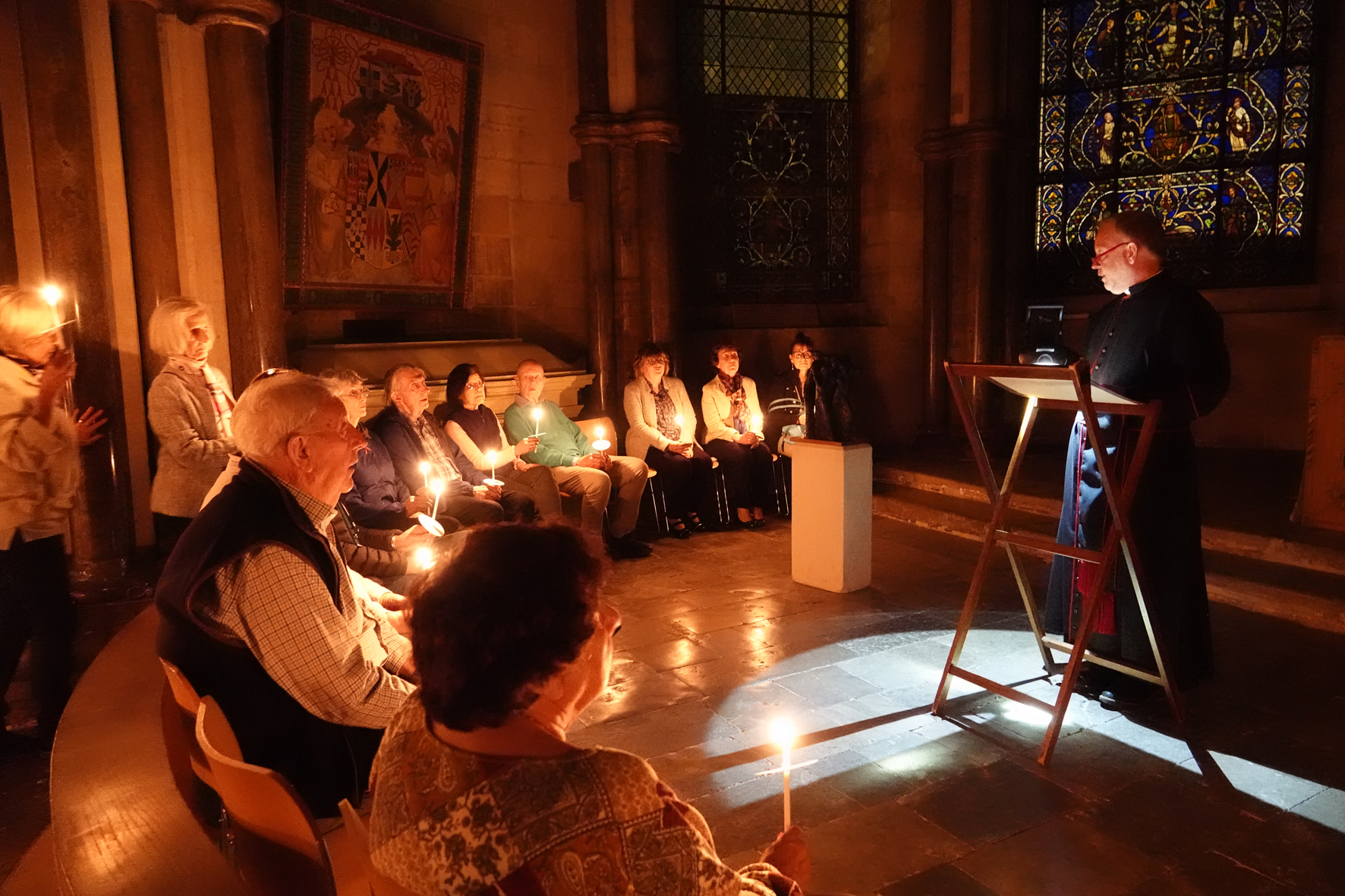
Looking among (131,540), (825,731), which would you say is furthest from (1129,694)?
(131,540)

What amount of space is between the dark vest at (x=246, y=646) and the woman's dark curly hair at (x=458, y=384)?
12.5 ft

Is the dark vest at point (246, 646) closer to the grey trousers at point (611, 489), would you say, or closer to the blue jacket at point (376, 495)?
the blue jacket at point (376, 495)

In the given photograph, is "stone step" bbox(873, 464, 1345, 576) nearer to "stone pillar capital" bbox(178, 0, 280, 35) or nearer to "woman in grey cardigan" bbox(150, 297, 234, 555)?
"woman in grey cardigan" bbox(150, 297, 234, 555)

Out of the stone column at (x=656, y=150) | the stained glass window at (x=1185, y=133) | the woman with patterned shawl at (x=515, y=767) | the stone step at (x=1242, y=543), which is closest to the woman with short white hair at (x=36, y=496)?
the woman with patterned shawl at (x=515, y=767)

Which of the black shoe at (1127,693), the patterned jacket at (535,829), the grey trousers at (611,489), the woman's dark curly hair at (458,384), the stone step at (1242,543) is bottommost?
the black shoe at (1127,693)

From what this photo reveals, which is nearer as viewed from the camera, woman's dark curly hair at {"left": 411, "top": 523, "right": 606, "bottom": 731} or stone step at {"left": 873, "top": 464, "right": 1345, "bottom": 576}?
woman's dark curly hair at {"left": 411, "top": 523, "right": 606, "bottom": 731}

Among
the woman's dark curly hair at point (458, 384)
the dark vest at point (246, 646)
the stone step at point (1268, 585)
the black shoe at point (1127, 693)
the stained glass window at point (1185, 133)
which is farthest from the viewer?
the stained glass window at point (1185, 133)

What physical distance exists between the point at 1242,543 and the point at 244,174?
A: 19.5 ft

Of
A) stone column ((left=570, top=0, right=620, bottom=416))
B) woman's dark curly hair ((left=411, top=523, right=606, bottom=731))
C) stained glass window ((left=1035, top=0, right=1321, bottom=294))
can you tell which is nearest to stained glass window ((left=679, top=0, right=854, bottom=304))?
stone column ((left=570, top=0, right=620, bottom=416))

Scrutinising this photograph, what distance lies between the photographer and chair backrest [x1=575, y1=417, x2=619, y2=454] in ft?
21.1

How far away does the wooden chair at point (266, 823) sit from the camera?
124 cm

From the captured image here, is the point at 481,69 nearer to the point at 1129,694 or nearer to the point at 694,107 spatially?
the point at 694,107

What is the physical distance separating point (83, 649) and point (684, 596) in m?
2.82

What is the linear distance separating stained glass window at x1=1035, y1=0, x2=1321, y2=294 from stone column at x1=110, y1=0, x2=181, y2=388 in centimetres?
732
